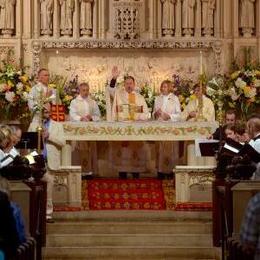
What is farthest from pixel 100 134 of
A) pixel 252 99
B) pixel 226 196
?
pixel 226 196

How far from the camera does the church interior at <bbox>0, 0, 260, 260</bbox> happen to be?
1116 centimetres

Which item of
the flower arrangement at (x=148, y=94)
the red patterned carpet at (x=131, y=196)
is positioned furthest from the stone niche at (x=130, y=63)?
the red patterned carpet at (x=131, y=196)

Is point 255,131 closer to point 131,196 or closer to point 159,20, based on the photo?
point 131,196

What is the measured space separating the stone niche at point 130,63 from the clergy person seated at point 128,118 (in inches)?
43.7

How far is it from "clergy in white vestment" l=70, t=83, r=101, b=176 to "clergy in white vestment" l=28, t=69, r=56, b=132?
49 centimetres

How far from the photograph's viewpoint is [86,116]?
1481 cm

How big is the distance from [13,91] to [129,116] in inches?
84.0

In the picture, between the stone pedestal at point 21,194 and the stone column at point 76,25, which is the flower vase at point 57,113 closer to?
the stone column at point 76,25

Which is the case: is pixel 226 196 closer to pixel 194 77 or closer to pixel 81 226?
pixel 81 226

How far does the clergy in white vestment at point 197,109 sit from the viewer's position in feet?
49.4

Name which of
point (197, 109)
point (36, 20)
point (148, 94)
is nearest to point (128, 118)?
point (197, 109)

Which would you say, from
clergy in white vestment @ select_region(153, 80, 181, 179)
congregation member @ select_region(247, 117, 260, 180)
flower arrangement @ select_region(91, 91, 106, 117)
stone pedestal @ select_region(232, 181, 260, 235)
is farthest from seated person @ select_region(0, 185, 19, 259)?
flower arrangement @ select_region(91, 91, 106, 117)

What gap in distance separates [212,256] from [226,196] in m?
1.56

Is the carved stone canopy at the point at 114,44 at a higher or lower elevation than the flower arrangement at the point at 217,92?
higher
